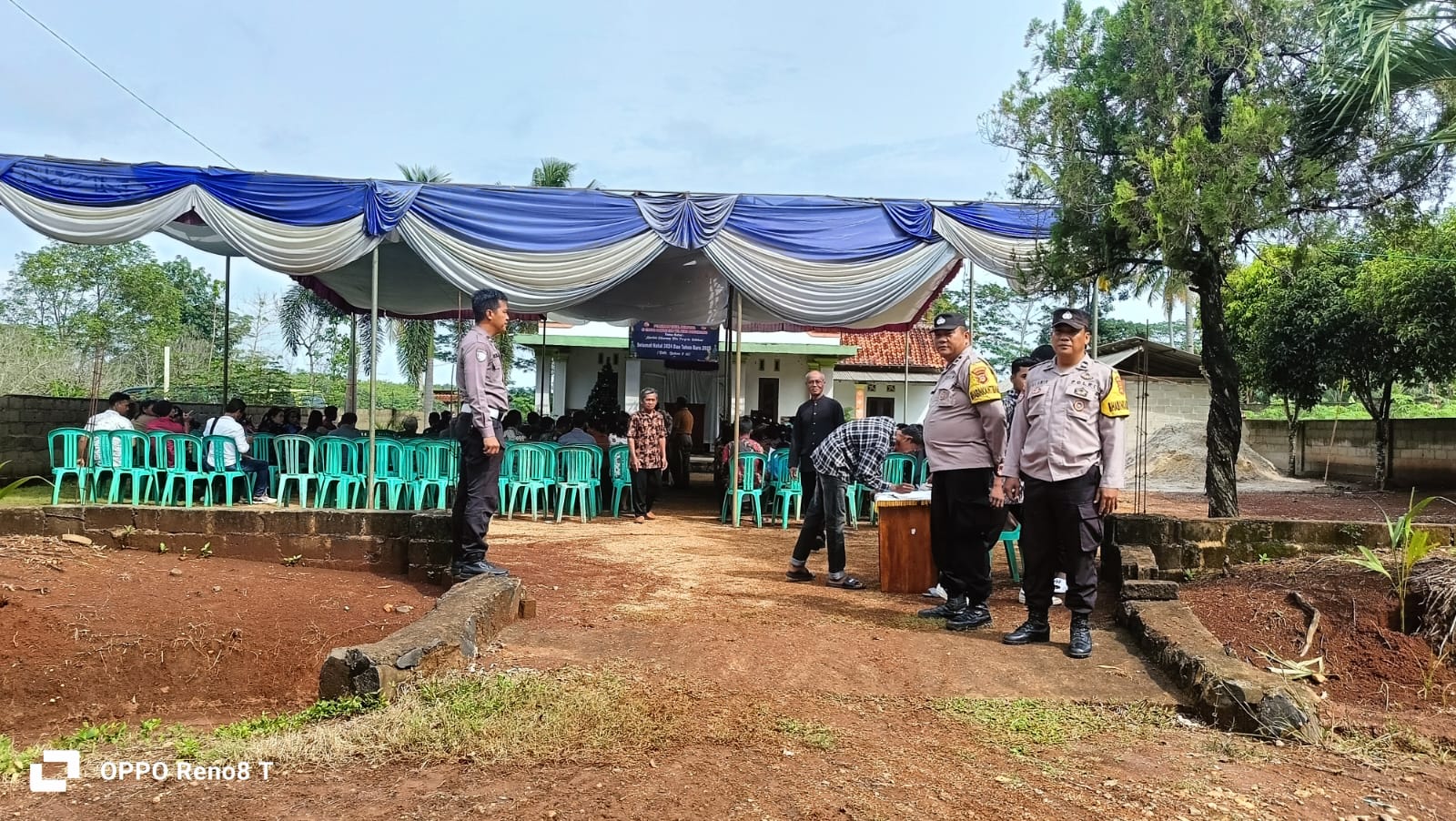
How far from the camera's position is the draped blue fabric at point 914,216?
28.1 ft

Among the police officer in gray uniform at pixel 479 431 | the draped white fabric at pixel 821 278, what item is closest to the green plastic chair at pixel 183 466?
the police officer in gray uniform at pixel 479 431

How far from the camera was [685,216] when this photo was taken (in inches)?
332

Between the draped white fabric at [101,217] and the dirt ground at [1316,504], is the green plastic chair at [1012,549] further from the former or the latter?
the draped white fabric at [101,217]

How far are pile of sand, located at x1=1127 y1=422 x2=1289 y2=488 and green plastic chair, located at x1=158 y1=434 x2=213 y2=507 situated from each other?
15.8m

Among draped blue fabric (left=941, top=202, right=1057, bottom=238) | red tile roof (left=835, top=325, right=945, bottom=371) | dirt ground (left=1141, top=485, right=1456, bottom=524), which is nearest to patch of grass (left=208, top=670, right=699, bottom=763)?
draped blue fabric (left=941, top=202, right=1057, bottom=238)

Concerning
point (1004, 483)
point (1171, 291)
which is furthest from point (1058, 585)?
point (1171, 291)

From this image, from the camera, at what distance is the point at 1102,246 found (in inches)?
266

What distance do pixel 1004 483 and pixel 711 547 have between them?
11.9 ft

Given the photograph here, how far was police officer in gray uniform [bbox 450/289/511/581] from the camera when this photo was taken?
4823mm

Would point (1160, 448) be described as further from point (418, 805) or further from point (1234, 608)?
point (418, 805)

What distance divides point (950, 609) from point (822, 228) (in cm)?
501

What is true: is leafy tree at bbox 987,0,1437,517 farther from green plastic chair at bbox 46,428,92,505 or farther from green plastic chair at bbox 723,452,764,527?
green plastic chair at bbox 46,428,92,505

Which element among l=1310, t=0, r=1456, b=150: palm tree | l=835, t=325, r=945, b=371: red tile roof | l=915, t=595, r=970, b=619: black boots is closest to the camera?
l=915, t=595, r=970, b=619: black boots

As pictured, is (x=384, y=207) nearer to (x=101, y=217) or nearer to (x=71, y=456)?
(x=101, y=217)
